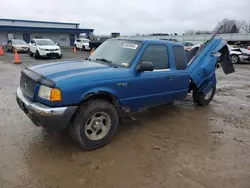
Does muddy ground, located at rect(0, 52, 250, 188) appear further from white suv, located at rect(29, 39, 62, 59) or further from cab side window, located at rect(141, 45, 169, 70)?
white suv, located at rect(29, 39, 62, 59)

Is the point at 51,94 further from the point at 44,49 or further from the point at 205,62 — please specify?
the point at 44,49

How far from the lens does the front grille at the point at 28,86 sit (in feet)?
12.0

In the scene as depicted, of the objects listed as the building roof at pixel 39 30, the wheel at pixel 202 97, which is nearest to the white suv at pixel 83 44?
the building roof at pixel 39 30

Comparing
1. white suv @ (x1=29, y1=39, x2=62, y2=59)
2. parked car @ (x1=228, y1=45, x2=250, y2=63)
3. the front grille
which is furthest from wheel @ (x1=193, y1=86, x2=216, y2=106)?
white suv @ (x1=29, y1=39, x2=62, y2=59)

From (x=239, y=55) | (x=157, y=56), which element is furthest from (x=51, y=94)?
(x=239, y=55)

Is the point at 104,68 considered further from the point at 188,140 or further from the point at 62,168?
the point at 188,140

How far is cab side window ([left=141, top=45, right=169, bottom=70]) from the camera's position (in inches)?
174

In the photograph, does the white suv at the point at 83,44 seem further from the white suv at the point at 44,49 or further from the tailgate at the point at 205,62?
the tailgate at the point at 205,62

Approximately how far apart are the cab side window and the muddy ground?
1330mm

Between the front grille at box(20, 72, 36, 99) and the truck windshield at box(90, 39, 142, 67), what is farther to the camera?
the truck windshield at box(90, 39, 142, 67)

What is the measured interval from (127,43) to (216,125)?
2695 mm

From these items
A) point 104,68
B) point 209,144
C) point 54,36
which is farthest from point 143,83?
point 54,36

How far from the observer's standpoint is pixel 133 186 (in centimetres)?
291

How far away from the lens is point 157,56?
4.62 meters
